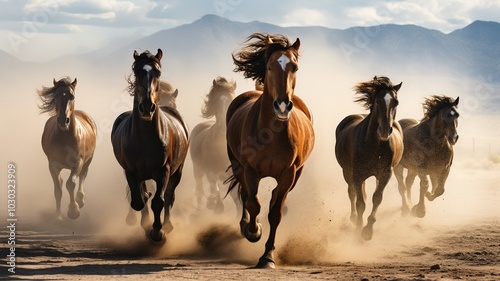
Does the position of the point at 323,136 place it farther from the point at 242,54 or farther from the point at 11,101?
the point at 242,54

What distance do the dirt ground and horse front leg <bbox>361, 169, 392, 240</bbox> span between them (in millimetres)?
202

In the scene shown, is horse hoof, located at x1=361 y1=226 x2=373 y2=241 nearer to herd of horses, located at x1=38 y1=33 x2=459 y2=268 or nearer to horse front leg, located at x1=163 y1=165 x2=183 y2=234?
herd of horses, located at x1=38 y1=33 x2=459 y2=268

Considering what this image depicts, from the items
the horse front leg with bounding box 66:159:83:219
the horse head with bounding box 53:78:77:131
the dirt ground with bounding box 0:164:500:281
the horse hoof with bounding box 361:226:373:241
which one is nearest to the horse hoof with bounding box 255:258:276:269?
the dirt ground with bounding box 0:164:500:281

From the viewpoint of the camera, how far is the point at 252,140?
9.73 meters

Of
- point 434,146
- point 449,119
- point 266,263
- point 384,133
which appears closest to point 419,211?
point 434,146

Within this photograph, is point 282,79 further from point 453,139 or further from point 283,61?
point 453,139

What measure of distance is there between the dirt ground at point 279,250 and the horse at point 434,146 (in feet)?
2.30

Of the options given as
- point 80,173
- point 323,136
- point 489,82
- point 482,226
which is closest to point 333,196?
point 482,226

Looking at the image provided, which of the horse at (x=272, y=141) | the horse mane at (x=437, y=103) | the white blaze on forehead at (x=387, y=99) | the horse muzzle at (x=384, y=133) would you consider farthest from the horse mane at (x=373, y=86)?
the horse at (x=272, y=141)

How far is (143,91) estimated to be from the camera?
10.3 m

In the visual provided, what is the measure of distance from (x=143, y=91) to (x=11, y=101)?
104 ft

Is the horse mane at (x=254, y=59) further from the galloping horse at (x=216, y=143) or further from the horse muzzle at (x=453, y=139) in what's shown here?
the horse muzzle at (x=453, y=139)

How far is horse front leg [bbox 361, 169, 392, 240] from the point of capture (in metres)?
12.6

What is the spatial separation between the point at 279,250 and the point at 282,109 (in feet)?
8.11
